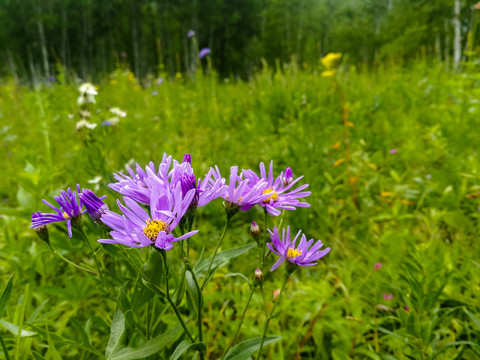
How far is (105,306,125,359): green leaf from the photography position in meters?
0.51

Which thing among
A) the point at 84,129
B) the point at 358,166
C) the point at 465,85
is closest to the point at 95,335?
the point at 84,129

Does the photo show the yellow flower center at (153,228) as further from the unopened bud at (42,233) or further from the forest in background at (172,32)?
the forest in background at (172,32)

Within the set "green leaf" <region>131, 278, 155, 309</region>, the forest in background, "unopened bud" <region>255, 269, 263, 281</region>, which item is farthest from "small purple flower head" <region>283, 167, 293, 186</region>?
the forest in background

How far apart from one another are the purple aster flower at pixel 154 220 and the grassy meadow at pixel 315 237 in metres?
0.07

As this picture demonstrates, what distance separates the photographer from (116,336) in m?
0.52

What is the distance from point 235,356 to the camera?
1.78 feet

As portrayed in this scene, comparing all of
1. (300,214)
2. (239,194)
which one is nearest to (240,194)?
(239,194)

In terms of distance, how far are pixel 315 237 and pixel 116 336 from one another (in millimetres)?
1035

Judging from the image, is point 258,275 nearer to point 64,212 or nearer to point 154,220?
point 154,220

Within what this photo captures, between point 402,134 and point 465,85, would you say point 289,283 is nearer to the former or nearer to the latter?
point 402,134

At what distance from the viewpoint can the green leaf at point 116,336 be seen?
511 millimetres

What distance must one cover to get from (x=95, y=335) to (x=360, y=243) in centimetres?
100

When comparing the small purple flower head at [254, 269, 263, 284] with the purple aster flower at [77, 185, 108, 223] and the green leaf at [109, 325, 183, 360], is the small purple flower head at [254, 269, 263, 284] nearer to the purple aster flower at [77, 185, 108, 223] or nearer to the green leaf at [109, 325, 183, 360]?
the green leaf at [109, 325, 183, 360]

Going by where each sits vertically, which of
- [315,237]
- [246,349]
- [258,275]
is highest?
[258,275]
